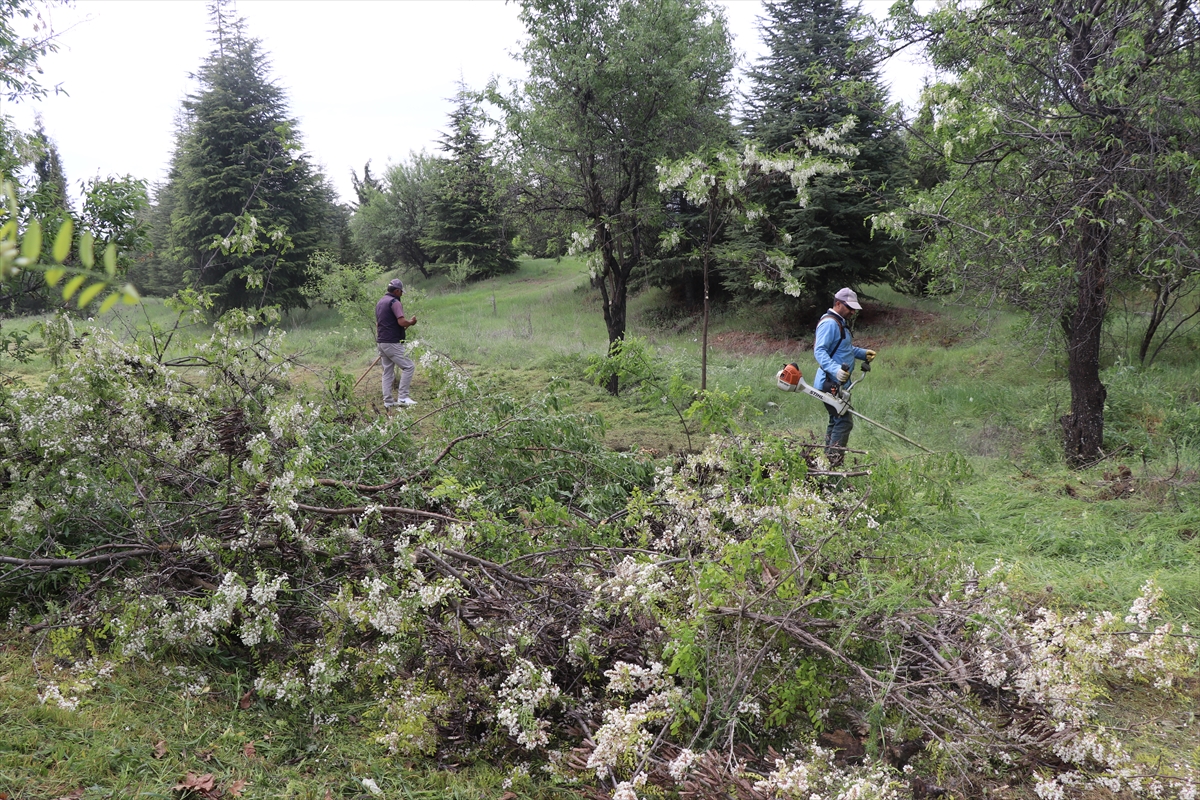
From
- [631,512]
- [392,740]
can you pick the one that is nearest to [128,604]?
[392,740]

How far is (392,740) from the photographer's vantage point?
281 cm

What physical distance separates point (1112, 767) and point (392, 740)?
2.71m

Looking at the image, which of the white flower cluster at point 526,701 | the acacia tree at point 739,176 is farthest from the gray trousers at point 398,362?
the white flower cluster at point 526,701

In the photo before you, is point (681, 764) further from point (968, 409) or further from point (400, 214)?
point (400, 214)

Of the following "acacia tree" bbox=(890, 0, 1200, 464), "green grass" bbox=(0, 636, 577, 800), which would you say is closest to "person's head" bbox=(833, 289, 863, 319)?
"acacia tree" bbox=(890, 0, 1200, 464)

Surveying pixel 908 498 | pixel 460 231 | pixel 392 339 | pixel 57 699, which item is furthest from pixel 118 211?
pixel 460 231

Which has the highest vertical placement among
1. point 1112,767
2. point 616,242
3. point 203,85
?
point 203,85

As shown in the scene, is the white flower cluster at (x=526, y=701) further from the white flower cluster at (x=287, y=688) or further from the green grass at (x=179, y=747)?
the white flower cluster at (x=287, y=688)

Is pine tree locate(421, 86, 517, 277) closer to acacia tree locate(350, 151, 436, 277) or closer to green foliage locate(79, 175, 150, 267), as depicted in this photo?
acacia tree locate(350, 151, 436, 277)

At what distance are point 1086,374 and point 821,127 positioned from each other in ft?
36.9

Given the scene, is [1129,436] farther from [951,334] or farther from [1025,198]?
[951,334]

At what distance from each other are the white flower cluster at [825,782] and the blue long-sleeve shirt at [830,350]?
4.18 meters

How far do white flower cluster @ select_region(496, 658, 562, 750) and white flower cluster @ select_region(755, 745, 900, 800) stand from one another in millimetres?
861

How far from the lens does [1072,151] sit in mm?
6434
